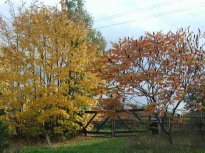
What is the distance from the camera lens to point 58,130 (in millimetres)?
23000

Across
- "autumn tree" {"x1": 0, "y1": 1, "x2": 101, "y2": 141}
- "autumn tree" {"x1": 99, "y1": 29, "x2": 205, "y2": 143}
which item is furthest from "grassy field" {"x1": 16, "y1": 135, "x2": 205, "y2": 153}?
"autumn tree" {"x1": 0, "y1": 1, "x2": 101, "y2": 141}

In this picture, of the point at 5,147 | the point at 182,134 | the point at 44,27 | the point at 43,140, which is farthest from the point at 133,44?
the point at 43,140

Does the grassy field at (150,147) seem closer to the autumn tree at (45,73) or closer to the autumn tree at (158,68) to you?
the autumn tree at (158,68)

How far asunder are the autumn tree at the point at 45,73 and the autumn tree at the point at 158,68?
5667mm

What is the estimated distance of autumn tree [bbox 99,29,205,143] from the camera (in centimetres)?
1575

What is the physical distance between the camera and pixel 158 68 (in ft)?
52.5

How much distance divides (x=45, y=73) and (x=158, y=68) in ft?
27.5

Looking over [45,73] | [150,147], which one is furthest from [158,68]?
[45,73]

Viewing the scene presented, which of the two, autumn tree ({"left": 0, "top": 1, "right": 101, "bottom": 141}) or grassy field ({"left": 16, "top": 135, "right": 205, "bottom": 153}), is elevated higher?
autumn tree ({"left": 0, "top": 1, "right": 101, "bottom": 141})

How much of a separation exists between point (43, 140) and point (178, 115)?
848 cm

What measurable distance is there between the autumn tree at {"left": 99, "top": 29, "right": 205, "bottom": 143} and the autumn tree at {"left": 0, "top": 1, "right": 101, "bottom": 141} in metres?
5.67

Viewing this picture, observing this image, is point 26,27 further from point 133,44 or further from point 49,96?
point 133,44

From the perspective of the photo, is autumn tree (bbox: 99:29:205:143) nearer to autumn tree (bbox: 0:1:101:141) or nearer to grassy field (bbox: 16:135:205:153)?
grassy field (bbox: 16:135:205:153)

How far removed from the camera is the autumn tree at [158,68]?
15750 millimetres
